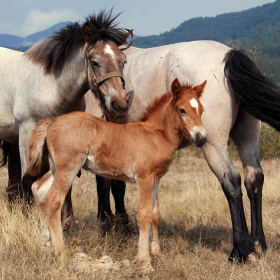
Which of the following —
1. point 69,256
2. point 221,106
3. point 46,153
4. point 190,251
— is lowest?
point 190,251

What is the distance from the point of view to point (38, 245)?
4328 mm

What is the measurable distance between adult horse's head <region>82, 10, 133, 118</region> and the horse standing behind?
30 cm

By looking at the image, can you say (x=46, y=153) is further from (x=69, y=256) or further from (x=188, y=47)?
(x=188, y=47)

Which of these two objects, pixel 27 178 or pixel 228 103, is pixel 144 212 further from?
pixel 27 178

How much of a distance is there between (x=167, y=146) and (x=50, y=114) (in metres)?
1.45

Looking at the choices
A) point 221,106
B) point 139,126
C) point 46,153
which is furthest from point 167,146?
point 46,153

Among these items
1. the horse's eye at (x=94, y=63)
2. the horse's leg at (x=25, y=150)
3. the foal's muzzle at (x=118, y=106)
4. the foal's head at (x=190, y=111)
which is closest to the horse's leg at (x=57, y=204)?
the foal's muzzle at (x=118, y=106)

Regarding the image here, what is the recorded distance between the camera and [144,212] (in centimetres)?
427

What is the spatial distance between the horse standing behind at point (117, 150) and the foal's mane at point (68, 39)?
0.94m

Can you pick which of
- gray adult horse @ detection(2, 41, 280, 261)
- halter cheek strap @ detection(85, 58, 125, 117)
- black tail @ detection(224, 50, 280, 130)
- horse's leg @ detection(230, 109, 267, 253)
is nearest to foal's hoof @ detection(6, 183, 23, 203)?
gray adult horse @ detection(2, 41, 280, 261)

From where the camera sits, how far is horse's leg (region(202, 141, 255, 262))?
469 centimetres

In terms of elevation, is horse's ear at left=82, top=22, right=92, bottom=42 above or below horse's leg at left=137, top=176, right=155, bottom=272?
above

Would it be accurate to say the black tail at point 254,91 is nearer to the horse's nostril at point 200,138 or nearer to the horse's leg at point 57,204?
the horse's nostril at point 200,138

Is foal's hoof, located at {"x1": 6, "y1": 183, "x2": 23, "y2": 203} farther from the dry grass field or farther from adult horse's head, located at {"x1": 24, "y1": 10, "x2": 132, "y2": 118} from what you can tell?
adult horse's head, located at {"x1": 24, "y1": 10, "x2": 132, "y2": 118}
